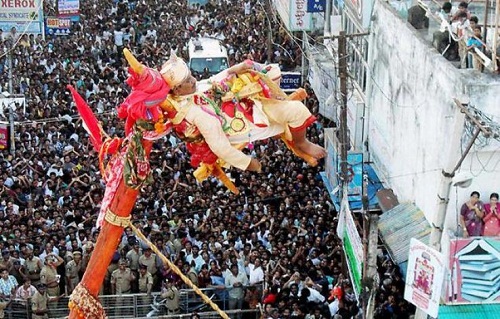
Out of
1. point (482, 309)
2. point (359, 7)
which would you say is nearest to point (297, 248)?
point (482, 309)

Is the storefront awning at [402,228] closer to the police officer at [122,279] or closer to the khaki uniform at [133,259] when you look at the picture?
the khaki uniform at [133,259]

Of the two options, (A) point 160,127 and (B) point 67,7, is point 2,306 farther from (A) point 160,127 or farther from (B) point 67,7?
(B) point 67,7

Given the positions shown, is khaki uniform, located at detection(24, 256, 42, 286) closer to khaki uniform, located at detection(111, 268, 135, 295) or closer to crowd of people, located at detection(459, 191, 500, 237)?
khaki uniform, located at detection(111, 268, 135, 295)

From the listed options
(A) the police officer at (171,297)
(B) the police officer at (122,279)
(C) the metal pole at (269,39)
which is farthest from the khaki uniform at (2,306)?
(C) the metal pole at (269,39)

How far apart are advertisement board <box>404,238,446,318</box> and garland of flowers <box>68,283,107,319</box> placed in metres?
4.59

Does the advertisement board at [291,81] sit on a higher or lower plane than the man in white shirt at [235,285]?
higher

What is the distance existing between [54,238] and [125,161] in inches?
302

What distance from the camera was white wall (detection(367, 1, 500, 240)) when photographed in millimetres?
17797

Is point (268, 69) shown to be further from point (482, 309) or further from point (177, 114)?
point (482, 309)

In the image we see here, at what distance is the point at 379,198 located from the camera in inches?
841

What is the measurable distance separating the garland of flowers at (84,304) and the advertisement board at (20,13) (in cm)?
1664

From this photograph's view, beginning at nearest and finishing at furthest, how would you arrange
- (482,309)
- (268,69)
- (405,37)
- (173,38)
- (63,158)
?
1. (268,69)
2. (482,309)
3. (405,37)
4. (63,158)
5. (173,38)

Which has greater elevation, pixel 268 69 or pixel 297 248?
pixel 268 69

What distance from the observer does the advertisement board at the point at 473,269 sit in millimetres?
17656
